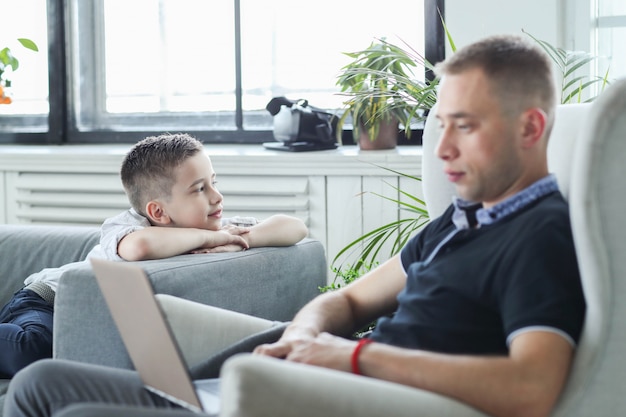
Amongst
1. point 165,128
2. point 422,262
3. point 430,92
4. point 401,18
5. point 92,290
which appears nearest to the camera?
point 422,262

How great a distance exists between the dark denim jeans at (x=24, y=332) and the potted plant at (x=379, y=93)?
3.78ft

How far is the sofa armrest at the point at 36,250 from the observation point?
101 inches

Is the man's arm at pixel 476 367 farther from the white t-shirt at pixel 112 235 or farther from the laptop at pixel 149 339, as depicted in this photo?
the white t-shirt at pixel 112 235

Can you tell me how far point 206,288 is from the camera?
205cm

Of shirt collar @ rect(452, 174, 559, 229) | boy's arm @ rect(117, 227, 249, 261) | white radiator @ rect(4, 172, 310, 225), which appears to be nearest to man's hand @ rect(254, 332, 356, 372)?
shirt collar @ rect(452, 174, 559, 229)

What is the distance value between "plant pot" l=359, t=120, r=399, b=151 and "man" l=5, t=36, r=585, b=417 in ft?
5.04

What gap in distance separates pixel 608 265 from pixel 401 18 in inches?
92.2

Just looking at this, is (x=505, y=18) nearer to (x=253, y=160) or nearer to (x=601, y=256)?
(x=253, y=160)

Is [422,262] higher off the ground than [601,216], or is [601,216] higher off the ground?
[601,216]

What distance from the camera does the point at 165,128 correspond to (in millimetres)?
3822

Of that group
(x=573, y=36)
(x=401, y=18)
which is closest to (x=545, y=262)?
(x=573, y=36)

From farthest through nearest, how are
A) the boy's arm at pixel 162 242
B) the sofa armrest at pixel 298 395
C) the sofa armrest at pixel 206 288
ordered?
the boy's arm at pixel 162 242
the sofa armrest at pixel 206 288
the sofa armrest at pixel 298 395

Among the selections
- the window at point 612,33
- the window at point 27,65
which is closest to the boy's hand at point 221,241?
the window at point 612,33

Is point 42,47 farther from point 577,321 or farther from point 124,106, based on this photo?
point 577,321
